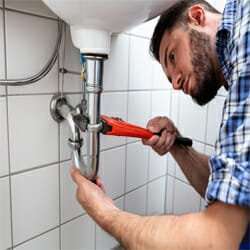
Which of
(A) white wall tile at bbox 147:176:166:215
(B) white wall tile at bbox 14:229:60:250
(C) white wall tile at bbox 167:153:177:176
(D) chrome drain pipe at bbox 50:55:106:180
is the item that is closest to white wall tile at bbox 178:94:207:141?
(C) white wall tile at bbox 167:153:177:176

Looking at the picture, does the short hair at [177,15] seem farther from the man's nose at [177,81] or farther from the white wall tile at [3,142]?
the white wall tile at [3,142]

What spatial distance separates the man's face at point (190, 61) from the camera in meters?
0.63

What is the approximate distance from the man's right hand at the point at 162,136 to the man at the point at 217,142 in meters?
0.01

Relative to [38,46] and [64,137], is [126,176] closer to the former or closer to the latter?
[64,137]

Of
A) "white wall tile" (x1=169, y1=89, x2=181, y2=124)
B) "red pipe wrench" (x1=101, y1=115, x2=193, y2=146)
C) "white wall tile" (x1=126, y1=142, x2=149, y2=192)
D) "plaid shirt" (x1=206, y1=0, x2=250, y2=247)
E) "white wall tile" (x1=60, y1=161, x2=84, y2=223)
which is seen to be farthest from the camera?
"white wall tile" (x1=169, y1=89, x2=181, y2=124)

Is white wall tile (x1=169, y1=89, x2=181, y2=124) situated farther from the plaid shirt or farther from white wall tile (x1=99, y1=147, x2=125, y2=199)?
the plaid shirt

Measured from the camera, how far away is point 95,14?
476 mm

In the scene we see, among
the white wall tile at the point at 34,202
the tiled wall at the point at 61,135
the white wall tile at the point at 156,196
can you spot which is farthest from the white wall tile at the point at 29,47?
the white wall tile at the point at 156,196

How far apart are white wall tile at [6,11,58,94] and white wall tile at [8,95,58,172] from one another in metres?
0.03

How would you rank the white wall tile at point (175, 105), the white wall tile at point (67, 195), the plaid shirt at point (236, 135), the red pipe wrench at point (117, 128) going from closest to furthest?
the plaid shirt at point (236, 135) → the red pipe wrench at point (117, 128) → the white wall tile at point (67, 195) → the white wall tile at point (175, 105)

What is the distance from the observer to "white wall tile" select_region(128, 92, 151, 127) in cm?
92

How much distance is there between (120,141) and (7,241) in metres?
0.45

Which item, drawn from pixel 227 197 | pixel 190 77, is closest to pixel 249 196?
pixel 227 197

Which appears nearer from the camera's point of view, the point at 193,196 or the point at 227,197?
the point at 227,197
